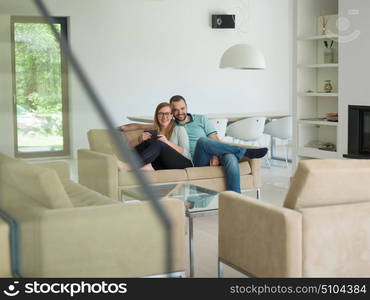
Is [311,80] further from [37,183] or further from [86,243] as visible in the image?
[37,183]

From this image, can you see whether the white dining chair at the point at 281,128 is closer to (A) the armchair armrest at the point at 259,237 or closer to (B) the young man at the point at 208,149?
(B) the young man at the point at 208,149

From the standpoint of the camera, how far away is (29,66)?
2.06 metres

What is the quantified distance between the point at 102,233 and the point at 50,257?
0.84ft

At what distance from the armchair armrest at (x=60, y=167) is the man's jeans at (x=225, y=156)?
10.1 ft

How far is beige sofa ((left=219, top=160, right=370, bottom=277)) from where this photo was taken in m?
3.11

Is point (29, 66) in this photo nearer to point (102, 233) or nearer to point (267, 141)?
point (102, 233)

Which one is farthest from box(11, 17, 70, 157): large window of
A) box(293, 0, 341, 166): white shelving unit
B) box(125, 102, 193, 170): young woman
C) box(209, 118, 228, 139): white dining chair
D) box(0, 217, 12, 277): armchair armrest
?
box(209, 118, 228, 139): white dining chair

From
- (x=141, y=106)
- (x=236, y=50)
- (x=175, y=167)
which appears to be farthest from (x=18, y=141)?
(x=141, y=106)

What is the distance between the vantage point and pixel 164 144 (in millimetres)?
6000

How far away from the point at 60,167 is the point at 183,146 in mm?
3499

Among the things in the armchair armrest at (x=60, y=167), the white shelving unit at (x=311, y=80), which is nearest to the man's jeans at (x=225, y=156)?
the white shelving unit at (x=311, y=80)

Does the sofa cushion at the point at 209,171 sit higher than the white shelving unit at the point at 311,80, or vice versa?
the white shelving unit at the point at 311,80

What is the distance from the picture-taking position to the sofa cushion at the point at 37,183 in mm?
2361

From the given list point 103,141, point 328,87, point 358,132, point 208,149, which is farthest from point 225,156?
point 103,141
